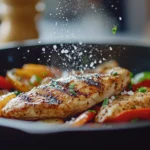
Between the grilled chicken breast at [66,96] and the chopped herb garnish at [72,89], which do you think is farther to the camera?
the chopped herb garnish at [72,89]

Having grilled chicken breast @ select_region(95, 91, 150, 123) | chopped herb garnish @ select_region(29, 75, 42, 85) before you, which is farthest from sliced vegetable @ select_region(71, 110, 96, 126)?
chopped herb garnish @ select_region(29, 75, 42, 85)

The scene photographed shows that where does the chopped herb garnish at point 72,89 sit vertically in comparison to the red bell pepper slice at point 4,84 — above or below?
above

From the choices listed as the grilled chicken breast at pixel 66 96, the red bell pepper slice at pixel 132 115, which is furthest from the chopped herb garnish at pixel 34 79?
the red bell pepper slice at pixel 132 115

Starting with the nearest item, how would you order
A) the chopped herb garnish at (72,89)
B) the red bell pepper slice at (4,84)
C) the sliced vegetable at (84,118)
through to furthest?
the sliced vegetable at (84,118) → the chopped herb garnish at (72,89) → the red bell pepper slice at (4,84)

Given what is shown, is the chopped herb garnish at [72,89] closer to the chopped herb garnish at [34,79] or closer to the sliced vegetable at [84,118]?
the sliced vegetable at [84,118]

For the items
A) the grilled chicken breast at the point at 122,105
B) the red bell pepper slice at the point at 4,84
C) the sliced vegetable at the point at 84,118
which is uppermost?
the red bell pepper slice at the point at 4,84

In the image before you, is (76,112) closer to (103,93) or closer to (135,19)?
(103,93)

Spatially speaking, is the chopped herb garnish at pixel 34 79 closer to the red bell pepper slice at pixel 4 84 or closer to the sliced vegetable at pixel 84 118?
the red bell pepper slice at pixel 4 84

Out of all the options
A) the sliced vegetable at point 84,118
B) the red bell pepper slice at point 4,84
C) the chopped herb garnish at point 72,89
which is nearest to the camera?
the sliced vegetable at point 84,118
